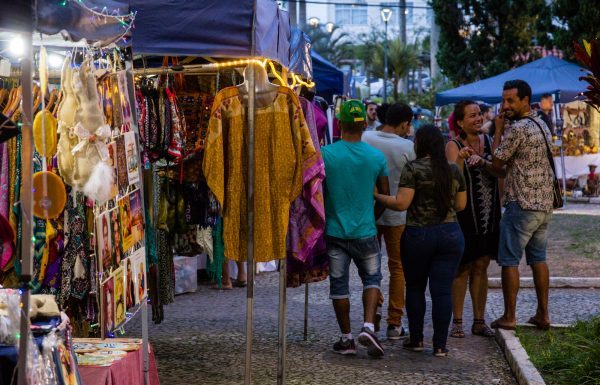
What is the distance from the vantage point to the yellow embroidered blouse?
6.81 meters

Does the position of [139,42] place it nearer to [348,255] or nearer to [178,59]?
[178,59]

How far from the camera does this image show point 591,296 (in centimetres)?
1105

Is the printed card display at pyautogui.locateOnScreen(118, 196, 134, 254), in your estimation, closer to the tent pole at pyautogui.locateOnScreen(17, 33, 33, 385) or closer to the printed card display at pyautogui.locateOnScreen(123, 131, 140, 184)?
the printed card display at pyautogui.locateOnScreen(123, 131, 140, 184)

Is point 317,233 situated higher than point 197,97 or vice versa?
point 197,97

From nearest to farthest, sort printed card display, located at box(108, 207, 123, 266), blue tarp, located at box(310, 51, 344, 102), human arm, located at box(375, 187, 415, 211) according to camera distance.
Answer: printed card display, located at box(108, 207, 123, 266) → human arm, located at box(375, 187, 415, 211) → blue tarp, located at box(310, 51, 344, 102)

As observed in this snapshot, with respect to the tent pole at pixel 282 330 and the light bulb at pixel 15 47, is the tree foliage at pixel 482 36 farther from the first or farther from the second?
the light bulb at pixel 15 47

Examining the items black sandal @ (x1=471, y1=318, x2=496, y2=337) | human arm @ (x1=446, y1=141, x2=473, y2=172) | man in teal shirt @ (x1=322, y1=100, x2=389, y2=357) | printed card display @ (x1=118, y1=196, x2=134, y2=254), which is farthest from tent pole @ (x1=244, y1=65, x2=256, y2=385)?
black sandal @ (x1=471, y1=318, x2=496, y2=337)

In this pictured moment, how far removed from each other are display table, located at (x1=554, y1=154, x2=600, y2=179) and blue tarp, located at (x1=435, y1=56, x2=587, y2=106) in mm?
2582

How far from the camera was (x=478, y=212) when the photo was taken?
343 inches

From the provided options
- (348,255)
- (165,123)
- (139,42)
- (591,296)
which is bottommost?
(591,296)

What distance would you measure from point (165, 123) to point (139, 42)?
1305 millimetres

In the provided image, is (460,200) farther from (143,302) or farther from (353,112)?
(143,302)

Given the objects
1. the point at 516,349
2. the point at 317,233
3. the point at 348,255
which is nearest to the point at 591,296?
the point at 516,349

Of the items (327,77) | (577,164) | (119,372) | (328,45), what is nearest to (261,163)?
(119,372)
